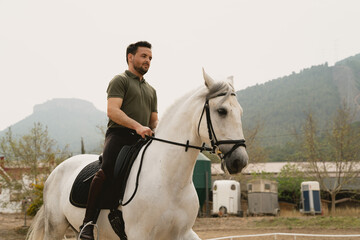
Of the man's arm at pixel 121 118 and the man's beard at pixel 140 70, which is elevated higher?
the man's beard at pixel 140 70

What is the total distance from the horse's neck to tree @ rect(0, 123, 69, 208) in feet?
70.2

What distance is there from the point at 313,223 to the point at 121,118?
1860 centimetres

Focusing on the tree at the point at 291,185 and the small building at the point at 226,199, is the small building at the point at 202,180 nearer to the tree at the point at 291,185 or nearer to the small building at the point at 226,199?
the small building at the point at 226,199

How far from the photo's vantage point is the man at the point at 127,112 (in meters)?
4.34

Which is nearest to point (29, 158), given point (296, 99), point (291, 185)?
point (291, 185)

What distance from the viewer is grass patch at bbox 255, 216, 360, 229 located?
62.7ft

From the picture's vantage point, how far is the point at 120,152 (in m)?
4.41

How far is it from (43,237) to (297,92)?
17890 centimetres

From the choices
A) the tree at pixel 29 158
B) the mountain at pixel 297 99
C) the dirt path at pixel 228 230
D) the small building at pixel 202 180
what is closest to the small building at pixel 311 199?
the dirt path at pixel 228 230

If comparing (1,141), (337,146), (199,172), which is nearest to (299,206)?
(337,146)

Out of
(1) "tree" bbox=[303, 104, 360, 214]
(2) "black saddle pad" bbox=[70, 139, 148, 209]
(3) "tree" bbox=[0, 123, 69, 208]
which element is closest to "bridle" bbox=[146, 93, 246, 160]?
(2) "black saddle pad" bbox=[70, 139, 148, 209]

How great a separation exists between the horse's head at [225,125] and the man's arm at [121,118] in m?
0.70

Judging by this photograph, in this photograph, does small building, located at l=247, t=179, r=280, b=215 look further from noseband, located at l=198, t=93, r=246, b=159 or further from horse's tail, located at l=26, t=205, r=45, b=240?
noseband, located at l=198, t=93, r=246, b=159

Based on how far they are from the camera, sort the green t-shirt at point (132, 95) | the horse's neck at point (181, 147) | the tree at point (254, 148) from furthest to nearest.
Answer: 1. the tree at point (254, 148)
2. the green t-shirt at point (132, 95)
3. the horse's neck at point (181, 147)
